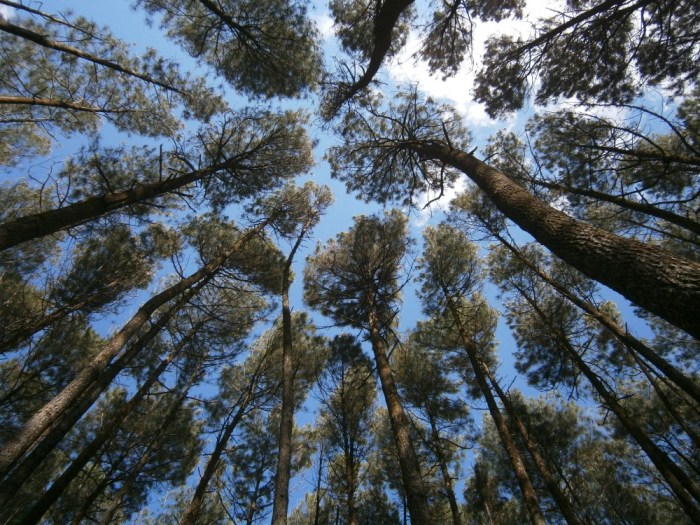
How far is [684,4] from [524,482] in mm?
9443

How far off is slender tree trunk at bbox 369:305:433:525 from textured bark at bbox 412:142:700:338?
358 centimetres

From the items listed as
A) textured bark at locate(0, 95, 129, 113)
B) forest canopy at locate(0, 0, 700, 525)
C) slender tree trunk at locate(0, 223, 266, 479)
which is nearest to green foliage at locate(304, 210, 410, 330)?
forest canopy at locate(0, 0, 700, 525)

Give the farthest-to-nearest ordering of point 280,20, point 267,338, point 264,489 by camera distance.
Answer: point 267,338, point 264,489, point 280,20

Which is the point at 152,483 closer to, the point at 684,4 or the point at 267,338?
the point at 267,338

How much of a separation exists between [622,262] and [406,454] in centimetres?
406

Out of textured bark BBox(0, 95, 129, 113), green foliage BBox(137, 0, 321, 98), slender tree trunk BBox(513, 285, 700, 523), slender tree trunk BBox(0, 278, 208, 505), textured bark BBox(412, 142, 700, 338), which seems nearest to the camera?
textured bark BBox(412, 142, 700, 338)

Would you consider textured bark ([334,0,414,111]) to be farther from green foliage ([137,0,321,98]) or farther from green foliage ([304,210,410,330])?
green foliage ([304,210,410,330])

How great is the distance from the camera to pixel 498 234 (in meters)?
9.41

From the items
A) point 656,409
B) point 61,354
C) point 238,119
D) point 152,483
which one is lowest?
point 152,483

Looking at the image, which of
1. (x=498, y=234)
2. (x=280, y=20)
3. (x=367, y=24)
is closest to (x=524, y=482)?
(x=498, y=234)

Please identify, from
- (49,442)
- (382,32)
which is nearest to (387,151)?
(382,32)

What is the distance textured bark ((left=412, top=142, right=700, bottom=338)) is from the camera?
67.6 inches

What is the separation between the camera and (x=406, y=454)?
193 inches

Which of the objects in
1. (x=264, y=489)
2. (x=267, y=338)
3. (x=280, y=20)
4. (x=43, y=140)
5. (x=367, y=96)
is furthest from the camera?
(x=267, y=338)
